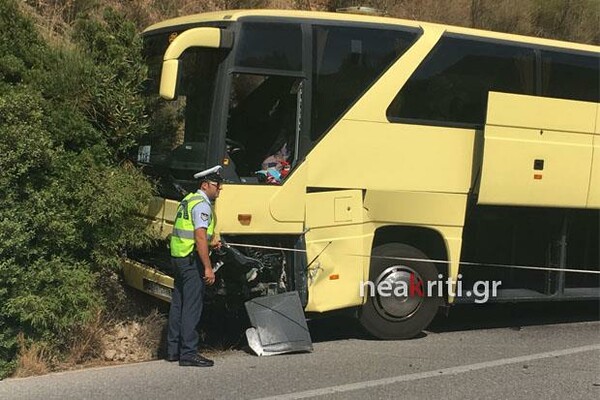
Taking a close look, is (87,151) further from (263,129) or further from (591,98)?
(591,98)

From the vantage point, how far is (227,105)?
6598mm

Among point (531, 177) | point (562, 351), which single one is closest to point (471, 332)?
point (562, 351)

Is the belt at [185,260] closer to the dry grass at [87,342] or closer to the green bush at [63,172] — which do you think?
the green bush at [63,172]

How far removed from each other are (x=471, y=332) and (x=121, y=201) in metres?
4.36

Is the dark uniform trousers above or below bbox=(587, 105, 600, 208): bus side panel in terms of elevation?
below

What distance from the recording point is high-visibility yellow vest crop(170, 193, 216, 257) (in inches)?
251

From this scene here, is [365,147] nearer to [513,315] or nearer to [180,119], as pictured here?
[180,119]

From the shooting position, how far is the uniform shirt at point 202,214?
629 centimetres

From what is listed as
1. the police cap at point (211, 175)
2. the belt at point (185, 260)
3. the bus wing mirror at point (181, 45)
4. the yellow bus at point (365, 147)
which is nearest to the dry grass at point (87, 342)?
the yellow bus at point (365, 147)

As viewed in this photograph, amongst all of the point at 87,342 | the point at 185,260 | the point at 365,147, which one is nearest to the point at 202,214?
the point at 185,260

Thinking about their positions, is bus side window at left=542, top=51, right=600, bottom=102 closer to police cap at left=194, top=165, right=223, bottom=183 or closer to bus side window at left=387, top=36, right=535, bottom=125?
bus side window at left=387, top=36, right=535, bottom=125

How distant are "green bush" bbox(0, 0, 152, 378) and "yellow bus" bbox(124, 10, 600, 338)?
40cm

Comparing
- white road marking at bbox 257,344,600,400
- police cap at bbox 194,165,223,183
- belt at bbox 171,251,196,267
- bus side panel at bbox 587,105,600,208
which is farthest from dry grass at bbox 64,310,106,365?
bus side panel at bbox 587,105,600,208

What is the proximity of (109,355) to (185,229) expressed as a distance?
1.56 m
